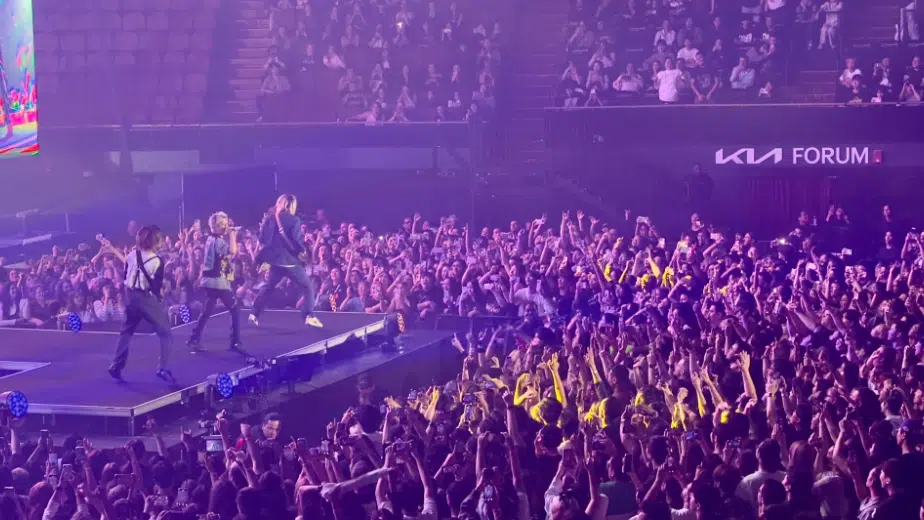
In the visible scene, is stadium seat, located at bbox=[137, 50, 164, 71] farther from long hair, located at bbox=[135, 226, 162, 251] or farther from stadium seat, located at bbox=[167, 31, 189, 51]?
long hair, located at bbox=[135, 226, 162, 251]

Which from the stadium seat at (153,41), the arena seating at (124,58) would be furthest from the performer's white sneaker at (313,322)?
the stadium seat at (153,41)

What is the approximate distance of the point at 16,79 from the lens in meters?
18.6

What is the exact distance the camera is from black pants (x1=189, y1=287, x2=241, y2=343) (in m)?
11.6

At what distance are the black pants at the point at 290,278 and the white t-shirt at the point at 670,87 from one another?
8.03 m

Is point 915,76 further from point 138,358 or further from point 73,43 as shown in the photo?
point 73,43

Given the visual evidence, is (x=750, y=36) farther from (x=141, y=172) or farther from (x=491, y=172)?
(x=141, y=172)

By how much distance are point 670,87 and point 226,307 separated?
968 cm

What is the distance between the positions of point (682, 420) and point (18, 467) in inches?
175

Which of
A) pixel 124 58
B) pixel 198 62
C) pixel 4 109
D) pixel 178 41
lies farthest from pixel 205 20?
pixel 4 109

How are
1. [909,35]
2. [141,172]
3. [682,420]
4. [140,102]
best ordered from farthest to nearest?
1. [140,102]
2. [141,172]
3. [909,35]
4. [682,420]

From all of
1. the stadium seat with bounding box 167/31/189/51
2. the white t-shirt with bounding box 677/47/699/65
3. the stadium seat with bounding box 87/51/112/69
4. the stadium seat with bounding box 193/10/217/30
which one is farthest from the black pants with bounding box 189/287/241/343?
the stadium seat with bounding box 193/10/217/30

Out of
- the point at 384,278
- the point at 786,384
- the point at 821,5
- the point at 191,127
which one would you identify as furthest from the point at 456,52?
the point at 786,384

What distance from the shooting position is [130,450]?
8.56 metres

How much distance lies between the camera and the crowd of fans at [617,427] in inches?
276
